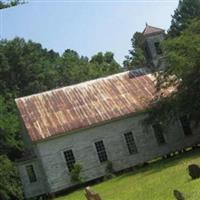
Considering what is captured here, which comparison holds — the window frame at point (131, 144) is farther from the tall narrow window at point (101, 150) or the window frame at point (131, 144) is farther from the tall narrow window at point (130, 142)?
the tall narrow window at point (101, 150)

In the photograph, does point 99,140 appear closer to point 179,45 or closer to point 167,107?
point 167,107

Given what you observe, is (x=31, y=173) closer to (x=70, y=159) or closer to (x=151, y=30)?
(x=70, y=159)

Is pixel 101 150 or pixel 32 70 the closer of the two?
pixel 101 150

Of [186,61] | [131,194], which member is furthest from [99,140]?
[131,194]

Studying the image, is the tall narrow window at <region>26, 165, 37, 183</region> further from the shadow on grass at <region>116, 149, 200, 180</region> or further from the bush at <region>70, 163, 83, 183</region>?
the shadow on grass at <region>116, 149, 200, 180</region>

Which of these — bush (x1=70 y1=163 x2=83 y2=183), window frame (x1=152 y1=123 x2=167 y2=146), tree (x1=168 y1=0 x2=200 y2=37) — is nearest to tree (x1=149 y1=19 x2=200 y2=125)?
→ window frame (x1=152 y1=123 x2=167 y2=146)

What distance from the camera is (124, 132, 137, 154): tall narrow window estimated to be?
41031mm

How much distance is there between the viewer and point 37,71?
265ft

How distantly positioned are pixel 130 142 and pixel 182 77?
6995 millimetres

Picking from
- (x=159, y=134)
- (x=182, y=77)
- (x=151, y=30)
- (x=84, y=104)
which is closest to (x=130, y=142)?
(x=159, y=134)

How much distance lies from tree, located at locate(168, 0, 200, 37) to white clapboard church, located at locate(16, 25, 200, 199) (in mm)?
51558

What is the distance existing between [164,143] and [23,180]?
11.0 meters

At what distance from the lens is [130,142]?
41.2m

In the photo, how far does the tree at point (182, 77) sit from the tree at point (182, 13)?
Result: 5486 centimetres
